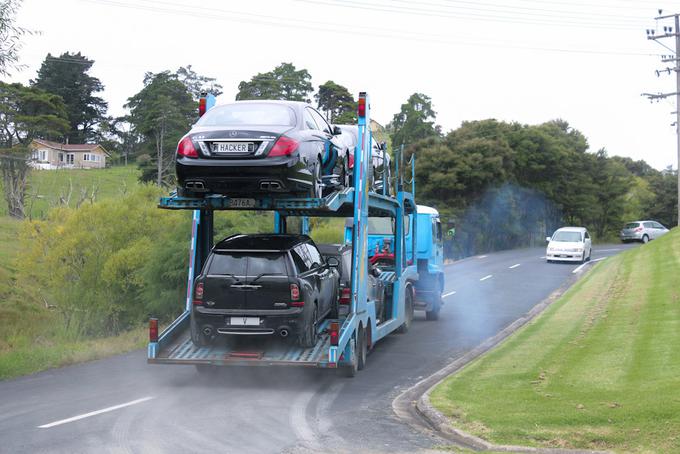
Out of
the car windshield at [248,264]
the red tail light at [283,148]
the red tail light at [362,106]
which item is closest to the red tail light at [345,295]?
the car windshield at [248,264]

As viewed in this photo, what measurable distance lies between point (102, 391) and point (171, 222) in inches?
642

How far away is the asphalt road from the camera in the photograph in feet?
26.3

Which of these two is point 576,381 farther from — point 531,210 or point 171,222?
point 531,210

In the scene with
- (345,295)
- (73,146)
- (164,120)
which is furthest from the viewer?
(73,146)

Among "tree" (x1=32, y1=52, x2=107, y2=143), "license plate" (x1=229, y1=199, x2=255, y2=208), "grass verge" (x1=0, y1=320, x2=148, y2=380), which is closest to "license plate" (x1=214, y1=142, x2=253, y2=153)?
"license plate" (x1=229, y1=199, x2=255, y2=208)

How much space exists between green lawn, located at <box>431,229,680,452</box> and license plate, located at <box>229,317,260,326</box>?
2622 mm

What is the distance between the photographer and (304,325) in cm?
1102

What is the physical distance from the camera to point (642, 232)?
175 ft

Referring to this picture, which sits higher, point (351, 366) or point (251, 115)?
point (251, 115)

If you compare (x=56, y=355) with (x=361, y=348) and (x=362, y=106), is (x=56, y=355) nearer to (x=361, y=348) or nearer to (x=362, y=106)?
(x=361, y=348)

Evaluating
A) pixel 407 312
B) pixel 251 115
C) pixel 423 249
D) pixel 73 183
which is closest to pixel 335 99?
pixel 73 183

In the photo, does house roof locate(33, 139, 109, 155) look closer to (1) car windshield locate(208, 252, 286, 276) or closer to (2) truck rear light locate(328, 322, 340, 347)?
(1) car windshield locate(208, 252, 286, 276)

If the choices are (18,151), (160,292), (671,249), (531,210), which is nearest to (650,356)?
(160,292)

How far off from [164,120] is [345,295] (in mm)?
40683
